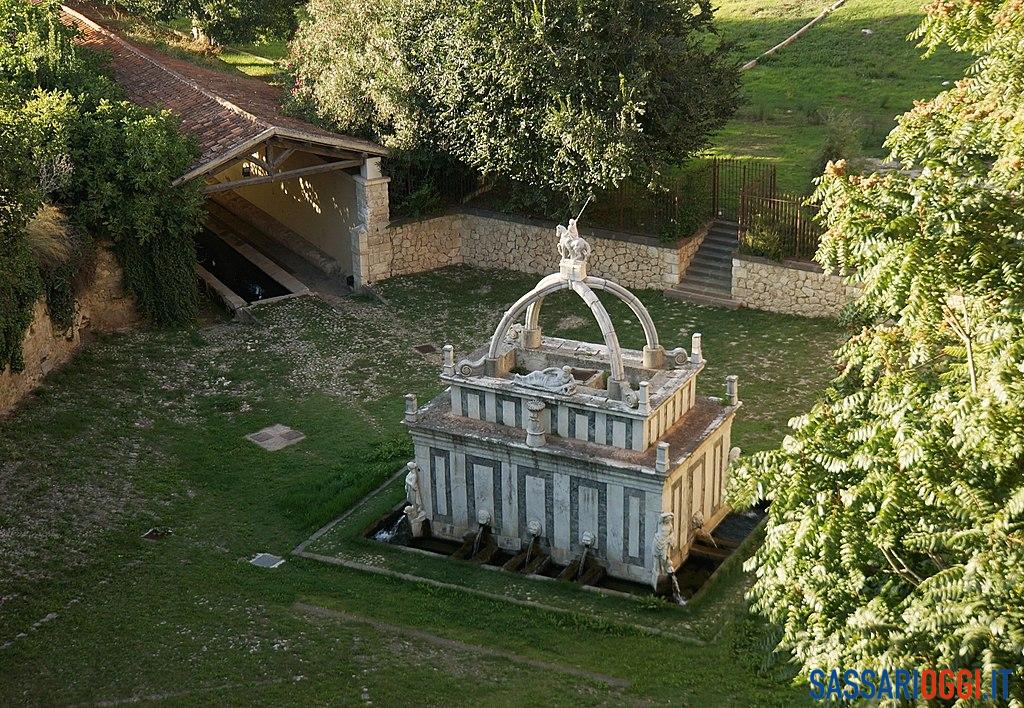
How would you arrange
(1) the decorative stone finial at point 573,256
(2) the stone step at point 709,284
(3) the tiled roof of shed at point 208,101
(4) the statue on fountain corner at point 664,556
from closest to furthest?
(4) the statue on fountain corner at point 664,556 < (1) the decorative stone finial at point 573,256 < (3) the tiled roof of shed at point 208,101 < (2) the stone step at point 709,284

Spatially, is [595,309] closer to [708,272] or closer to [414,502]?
[414,502]

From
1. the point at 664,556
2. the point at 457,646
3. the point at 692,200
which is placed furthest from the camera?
the point at 692,200

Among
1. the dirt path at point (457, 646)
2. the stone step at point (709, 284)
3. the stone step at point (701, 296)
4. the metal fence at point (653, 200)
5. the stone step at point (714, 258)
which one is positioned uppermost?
the metal fence at point (653, 200)

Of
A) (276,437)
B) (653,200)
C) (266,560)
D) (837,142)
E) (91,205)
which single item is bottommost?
(266,560)

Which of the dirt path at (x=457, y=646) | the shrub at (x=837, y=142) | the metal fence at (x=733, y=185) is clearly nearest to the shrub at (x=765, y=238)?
the metal fence at (x=733, y=185)

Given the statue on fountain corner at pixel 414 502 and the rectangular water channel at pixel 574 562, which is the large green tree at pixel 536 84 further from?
the statue on fountain corner at pixel 414 502

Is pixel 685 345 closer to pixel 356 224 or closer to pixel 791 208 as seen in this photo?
pixel 791 208

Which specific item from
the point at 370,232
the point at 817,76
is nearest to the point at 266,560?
the point at 370,232
